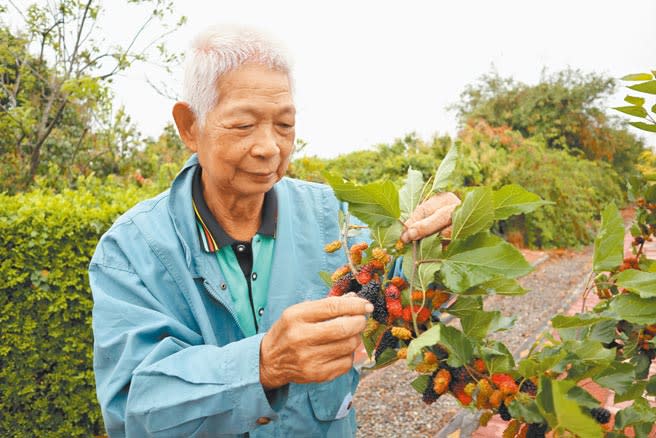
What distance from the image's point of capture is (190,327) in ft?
5.44

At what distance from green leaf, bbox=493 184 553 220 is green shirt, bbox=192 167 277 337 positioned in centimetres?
91

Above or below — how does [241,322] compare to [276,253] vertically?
below

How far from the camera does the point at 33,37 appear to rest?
5891 mm

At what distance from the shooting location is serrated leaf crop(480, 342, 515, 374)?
1042mm

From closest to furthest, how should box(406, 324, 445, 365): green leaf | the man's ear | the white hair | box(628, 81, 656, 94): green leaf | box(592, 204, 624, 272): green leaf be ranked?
box(406, 324, 445, 365): green leaf < box(592, 204, 624, 272): green leaf < box(628, 81, 656, 94): green leaf < the white hair < the man's ear

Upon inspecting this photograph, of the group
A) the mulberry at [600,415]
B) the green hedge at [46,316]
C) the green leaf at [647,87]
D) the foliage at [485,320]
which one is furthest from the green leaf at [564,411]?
the green hedge at [46,316]

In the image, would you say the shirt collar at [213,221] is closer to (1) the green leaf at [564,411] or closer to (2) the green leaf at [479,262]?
(2) the green leaf at [479,262]

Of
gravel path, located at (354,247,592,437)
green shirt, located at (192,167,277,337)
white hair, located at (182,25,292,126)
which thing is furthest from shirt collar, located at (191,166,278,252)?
gravel path, located at (354,247,592,437)

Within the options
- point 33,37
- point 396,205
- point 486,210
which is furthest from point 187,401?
point 33,37

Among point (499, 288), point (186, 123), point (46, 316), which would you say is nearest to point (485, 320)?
point (499, 288)

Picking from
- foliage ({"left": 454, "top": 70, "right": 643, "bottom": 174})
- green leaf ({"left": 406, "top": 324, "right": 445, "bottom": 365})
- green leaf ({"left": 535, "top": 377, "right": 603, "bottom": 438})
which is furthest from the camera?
foliage ({"left": 454, "top": 70, "right": 643, "bottom": 174})

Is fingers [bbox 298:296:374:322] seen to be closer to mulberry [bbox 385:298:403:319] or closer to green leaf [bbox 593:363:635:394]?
mulberry [bbox 385:298:403:319]

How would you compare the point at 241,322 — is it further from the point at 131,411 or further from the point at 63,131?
the point at 63,131

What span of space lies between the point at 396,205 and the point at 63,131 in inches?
322
